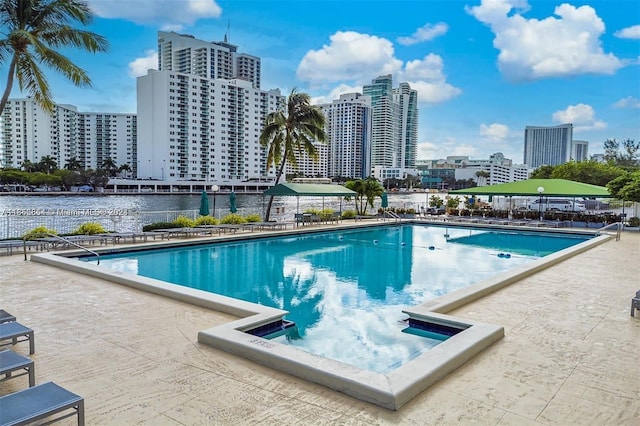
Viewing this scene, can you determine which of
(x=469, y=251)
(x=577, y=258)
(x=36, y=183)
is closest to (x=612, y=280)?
(x=577, y=258)

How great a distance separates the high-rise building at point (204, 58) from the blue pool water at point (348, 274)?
121321 mm

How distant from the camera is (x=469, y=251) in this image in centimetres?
1641

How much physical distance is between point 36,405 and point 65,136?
134 m

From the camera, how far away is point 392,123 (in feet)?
475

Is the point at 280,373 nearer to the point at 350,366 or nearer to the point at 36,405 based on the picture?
the point at 350,366

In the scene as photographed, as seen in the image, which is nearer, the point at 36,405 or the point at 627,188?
the point at 36,405

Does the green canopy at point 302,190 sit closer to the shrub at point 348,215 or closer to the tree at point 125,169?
the shrub at point 348,215

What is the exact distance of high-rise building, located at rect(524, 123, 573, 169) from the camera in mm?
158625

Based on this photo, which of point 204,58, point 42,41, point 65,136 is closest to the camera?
point 42,41

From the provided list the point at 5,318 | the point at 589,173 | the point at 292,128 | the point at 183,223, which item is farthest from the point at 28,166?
the point at 5,318

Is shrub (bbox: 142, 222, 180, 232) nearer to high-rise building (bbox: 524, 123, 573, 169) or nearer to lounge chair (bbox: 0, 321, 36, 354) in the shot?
lounge chair (bbox: 0, 321, 36, 354)

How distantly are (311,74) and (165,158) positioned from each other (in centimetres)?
8021

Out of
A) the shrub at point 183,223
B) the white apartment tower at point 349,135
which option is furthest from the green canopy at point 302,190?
the white apartment tower at point 349,135

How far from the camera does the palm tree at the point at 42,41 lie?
456 inches
